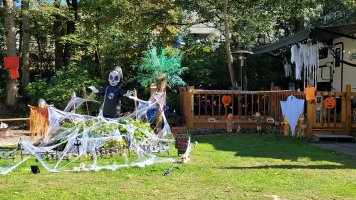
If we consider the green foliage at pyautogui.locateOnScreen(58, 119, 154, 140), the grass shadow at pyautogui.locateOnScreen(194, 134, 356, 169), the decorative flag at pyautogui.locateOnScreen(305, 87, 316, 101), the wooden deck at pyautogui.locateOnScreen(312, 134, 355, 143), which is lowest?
the grass shadow at pyautogui.locateOnScreen(194, 134, 356, 169)

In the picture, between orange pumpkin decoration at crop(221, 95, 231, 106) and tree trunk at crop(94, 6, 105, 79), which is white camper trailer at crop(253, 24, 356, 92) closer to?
orange pumpkin decoration at crop(221, 95, 231, 106)

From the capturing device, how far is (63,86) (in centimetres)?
1645

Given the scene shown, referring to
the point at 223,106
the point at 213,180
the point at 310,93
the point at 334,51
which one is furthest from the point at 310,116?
the point at 213,180

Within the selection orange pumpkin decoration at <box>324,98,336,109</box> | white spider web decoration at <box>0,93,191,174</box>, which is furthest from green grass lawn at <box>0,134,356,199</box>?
orange pumpkin decoration at <box>324,98,336,109</box>

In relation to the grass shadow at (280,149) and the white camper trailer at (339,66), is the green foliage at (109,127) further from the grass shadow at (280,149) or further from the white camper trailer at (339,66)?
the white camper trailer at (339,66)

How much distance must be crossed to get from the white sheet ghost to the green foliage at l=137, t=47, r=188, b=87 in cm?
443

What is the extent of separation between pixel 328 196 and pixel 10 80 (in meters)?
15.3

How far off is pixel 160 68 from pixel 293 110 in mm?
5211

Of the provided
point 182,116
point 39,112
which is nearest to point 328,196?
point 39,112

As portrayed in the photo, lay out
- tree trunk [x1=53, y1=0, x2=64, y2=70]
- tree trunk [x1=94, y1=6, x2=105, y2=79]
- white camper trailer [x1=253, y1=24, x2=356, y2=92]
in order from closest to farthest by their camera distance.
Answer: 1. white camper trailer [x1=253, y1=24, x2=356, y2=92]
2. tree trunk [x1=94, y1=6, x2=105, y2=79]
3. tree trunk [x1=53, y1=0, x2=64, y2=70]

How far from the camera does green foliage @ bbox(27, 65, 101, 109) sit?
1625 cm

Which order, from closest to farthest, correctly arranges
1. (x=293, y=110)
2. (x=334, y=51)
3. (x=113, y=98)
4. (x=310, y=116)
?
(x=113, y=98)
(x=310, y=116)
(x=293, y=110)
(x=334, y=51)

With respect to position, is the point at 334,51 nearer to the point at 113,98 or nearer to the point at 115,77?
the point at 115,77

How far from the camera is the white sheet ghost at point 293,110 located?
39.5 ft
